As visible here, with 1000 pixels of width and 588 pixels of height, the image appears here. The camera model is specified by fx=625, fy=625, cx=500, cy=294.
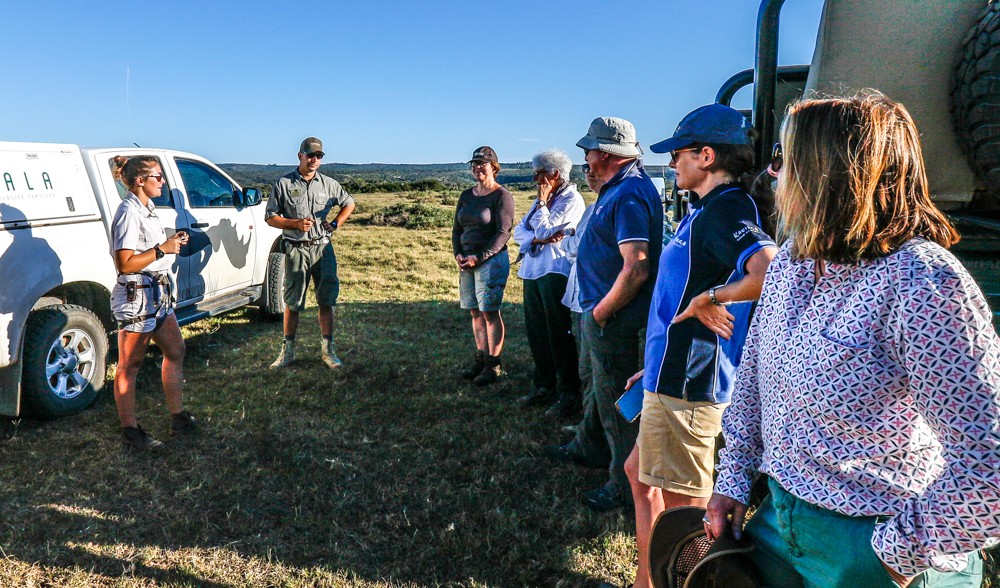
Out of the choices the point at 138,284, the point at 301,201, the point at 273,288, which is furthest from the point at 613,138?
the point at 273,288

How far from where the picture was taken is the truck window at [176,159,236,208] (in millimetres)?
6047

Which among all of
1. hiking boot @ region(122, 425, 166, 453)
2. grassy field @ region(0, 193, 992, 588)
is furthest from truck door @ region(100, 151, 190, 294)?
hiking boot @ region(122, 425, 166, 453)

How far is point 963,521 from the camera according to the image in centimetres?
101

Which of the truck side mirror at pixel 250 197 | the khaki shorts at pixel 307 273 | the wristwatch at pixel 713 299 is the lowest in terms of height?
the khaki shorts at pixel 307 273

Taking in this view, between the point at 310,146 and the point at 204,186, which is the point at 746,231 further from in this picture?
the point at 204,186

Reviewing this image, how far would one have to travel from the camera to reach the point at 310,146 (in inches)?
219

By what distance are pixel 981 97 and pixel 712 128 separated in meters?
1.09

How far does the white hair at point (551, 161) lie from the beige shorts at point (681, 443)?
273cm

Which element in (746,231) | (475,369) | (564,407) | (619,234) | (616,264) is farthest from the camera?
(475,369)

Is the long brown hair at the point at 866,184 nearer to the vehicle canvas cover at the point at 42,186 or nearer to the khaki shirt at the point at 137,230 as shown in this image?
the khaki shirt at the point at 137,230

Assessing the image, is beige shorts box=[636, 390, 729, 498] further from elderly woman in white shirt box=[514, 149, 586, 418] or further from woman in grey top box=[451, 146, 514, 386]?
woman in grey top box=[451, 146, 514, 386]

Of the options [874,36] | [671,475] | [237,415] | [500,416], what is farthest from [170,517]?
[874,36]

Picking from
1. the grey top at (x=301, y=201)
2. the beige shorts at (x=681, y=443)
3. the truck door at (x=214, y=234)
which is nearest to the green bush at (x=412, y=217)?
the truck door at (x=214, y=234)

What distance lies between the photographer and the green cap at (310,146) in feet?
18.2
